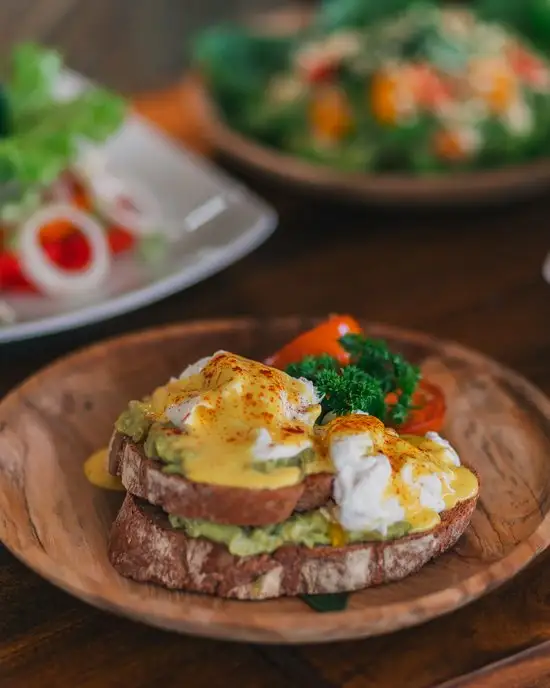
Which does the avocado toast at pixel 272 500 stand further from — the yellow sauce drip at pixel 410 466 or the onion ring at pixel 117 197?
the onion ring at pixel 117 197

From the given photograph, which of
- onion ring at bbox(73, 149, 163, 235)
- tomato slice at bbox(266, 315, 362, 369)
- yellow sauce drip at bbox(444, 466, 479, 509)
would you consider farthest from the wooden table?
tomato slice at bbox(266, 315, 362, 369)

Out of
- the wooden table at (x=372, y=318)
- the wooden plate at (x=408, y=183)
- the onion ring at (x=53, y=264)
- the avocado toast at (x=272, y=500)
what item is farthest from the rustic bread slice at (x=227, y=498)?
the wooden plate at (x=408, y=183)

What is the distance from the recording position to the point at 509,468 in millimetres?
1950

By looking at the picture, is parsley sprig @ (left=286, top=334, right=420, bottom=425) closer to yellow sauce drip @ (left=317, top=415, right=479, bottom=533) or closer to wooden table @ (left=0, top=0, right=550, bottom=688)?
yellow sauce drip @ (left=317, top=415, right=479, bottom=533)

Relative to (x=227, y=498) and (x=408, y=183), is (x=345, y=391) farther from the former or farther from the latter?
(x=408, y=183)

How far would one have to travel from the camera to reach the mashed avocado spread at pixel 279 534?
5.18 feet

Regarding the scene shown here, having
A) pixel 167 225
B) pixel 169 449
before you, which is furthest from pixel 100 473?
pixel 167 225

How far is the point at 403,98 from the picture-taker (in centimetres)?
335

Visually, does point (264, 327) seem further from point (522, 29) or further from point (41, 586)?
point (522, 29)

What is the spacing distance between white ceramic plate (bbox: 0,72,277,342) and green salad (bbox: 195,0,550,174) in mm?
358

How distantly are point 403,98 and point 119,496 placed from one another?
1.92 m

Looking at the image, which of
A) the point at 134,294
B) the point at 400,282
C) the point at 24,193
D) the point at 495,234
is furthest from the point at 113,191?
the point at 495,234

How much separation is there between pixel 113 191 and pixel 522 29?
191cm

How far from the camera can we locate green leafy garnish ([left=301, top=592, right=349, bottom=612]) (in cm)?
157
